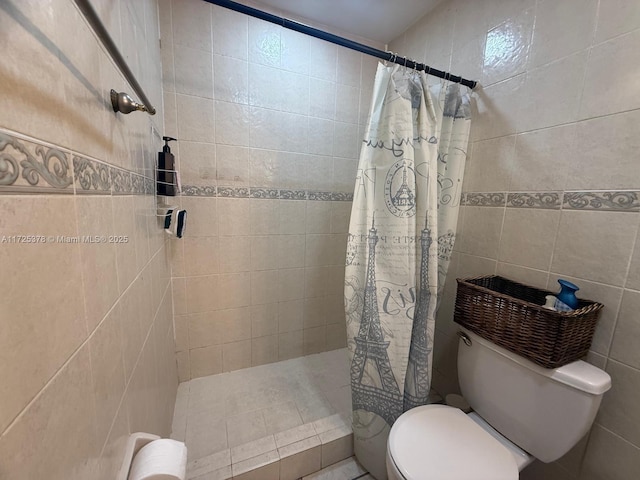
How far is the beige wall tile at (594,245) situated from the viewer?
32.7 inches

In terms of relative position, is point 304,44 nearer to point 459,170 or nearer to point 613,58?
point 459,170

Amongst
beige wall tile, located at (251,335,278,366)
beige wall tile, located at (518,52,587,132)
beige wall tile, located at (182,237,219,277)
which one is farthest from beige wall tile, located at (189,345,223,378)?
beige wall tile, located at (518,52,587,132)

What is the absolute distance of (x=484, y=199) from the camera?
49.0 inches

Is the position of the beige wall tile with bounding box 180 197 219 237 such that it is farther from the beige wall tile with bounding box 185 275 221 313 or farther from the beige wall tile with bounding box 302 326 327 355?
the beige wall tile with bounding box 302 326 327 355

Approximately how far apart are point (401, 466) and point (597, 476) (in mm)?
711

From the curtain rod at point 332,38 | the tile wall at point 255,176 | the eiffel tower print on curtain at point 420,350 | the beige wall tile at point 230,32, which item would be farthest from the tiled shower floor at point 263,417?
the beige wall tile at point 230,32

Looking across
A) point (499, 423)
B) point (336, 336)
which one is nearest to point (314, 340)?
point (336, 336)

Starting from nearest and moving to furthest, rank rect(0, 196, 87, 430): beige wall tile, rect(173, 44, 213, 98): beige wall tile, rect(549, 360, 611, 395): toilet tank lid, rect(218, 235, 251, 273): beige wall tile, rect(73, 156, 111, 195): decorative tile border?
rect(0, 196, 87, 430): beige wall tile
rect(73, 156, 111, 195): decorative tile border
rect(549, 360, 611, 395): toilet tank lid
rect(173, 44, 213, 98): beige wall tile
rect(218, 235, 251, 273): beige wall tile

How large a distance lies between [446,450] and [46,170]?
4.10ft

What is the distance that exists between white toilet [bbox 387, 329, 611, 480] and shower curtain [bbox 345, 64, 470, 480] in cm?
18

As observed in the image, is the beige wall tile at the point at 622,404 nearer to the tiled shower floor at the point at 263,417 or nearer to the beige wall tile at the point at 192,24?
the tiled shower floor at the point at 263,417

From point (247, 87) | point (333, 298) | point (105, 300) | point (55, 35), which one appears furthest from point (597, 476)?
point (247, 87)

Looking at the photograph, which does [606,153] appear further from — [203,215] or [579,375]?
[203,215]

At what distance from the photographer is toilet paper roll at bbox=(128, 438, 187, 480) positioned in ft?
1.85
